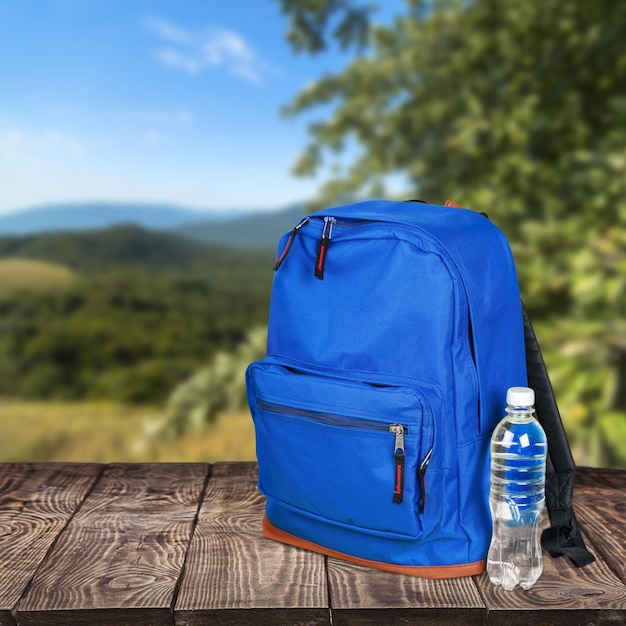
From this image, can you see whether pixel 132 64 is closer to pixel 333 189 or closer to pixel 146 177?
pixel 146 177

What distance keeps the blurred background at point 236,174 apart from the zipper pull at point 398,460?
100cm

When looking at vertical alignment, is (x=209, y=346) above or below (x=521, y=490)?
below

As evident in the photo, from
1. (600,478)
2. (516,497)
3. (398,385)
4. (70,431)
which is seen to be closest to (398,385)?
(398,385)

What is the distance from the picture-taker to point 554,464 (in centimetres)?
105

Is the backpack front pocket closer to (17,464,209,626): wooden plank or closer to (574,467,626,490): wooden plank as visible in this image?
(17,464,209,626): wooden plank

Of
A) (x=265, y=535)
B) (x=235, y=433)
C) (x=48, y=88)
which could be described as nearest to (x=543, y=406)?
(x=265, y=535)

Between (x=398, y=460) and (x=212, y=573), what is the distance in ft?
0.88

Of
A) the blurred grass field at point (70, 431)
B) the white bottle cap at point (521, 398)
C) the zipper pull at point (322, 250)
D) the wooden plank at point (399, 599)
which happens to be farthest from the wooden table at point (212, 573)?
the blurred grass field at point (70, 431)

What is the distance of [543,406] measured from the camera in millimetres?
1046

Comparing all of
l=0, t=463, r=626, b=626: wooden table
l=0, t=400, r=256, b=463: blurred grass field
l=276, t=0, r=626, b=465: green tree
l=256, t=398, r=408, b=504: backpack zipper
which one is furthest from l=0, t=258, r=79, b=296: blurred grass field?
l=256, t=398, r=408, b=504: backpack zipper

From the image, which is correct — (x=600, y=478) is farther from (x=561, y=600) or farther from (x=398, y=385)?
(x=398, y=385)

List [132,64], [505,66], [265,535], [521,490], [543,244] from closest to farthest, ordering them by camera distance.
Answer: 1. [521,490]
2. [265,535]
3. [543,244]
4. [505,66]
5. [132,64]

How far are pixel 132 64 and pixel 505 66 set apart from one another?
1238 millimetres

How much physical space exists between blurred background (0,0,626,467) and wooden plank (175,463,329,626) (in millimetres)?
958
